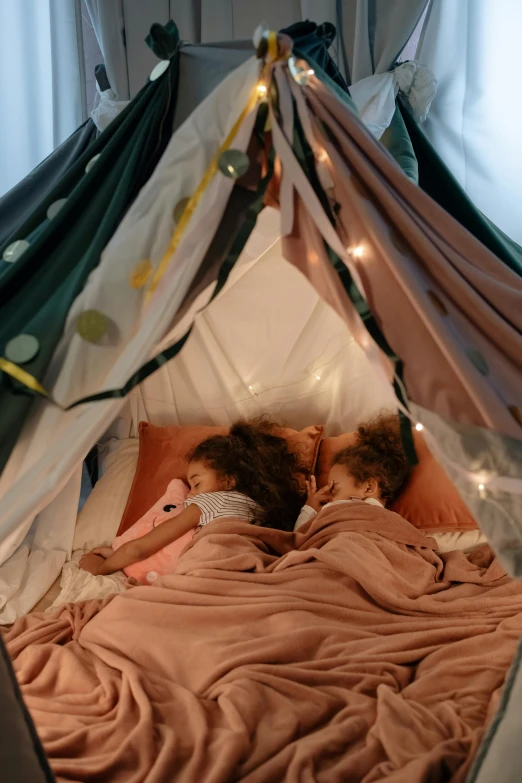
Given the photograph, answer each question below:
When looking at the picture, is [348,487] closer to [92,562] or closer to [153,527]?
[153,527]

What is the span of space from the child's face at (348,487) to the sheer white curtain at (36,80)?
1689mm

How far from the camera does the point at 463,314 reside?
1182 millimetres

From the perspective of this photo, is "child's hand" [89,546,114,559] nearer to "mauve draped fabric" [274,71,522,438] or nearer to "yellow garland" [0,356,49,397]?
"yellow garland" [0,356,49,397]

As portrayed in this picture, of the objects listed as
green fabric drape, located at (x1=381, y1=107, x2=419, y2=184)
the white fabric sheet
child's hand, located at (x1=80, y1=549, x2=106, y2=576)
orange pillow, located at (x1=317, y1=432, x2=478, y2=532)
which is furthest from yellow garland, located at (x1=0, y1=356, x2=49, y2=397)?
orange pillow, located at (x1=317, y1=432, x2=478, y2=532)

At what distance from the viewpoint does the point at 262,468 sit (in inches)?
81.0

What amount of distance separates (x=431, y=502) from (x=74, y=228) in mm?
1235

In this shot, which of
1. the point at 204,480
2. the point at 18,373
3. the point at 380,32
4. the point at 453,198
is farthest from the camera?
the point at 380,32

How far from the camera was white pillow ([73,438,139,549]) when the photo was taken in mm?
2131

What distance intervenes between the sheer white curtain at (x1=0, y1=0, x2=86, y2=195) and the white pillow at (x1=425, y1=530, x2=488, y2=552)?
2.02 m

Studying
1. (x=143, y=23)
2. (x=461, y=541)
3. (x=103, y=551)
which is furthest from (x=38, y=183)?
(x=461, y=541)

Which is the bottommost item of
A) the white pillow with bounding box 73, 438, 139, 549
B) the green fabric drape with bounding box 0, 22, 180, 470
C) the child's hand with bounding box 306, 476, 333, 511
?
the white pillow with bounding box 73, 438, 139, 549

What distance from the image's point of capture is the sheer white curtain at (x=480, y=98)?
89.1 inches

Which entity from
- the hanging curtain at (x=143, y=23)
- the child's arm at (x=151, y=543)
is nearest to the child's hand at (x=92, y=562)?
the child's arm at (x=151, y=543)

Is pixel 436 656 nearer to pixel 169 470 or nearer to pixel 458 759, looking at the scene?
pixel 458 759
